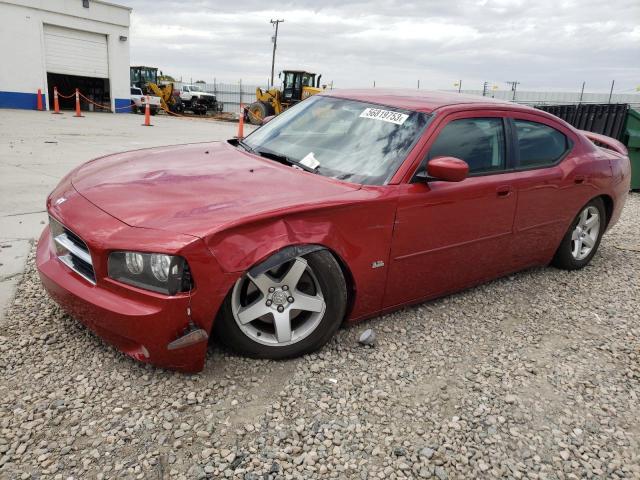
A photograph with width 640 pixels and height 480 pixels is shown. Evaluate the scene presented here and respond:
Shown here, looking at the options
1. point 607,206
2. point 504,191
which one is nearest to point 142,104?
point 607,206

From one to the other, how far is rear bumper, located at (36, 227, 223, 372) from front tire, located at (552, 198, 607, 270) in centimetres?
337

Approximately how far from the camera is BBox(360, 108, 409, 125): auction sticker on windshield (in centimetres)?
320

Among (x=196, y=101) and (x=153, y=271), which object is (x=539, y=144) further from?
(x=196, y=101)

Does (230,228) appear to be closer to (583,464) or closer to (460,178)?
(460,178)

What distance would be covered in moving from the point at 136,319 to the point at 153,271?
0.74ft

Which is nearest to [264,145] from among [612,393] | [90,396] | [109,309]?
[109,309]

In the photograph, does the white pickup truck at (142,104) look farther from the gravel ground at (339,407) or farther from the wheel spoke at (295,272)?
the wheel spoke at (295,272)

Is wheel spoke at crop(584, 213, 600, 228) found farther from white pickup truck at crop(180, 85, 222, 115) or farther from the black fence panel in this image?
white pickup truck at crop(180, 85, 222, 115)

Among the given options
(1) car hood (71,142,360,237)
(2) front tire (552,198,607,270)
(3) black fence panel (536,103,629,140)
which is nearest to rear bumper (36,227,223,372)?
(1) car hood (71,142,360,237)

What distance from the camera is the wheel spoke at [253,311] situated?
Result: 2557mm

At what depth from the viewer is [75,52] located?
23.9m

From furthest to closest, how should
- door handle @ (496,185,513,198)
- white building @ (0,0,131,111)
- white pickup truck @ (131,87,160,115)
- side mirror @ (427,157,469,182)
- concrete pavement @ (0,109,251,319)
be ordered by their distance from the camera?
white pickup truck @ (131,87,160,115) → white building @ (0,0,131,111) → concrete pavement @ (0,109,251,319) → door handle @ (496,185,513,198) → side mirror @ (427,157,469,182)

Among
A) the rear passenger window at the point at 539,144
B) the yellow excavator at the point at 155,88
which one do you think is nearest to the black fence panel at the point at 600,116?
the rear passenger window at the point at 539,144

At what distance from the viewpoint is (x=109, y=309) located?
2275 mm
